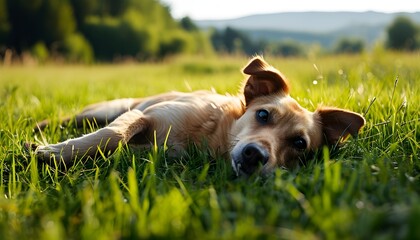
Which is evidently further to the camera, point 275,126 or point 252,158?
point 275,126

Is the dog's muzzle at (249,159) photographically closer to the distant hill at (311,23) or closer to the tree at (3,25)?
the tree at (3,25)

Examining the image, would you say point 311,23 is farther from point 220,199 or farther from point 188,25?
point 220,199

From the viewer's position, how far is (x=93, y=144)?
3.12 metres

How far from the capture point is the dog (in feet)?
9.93

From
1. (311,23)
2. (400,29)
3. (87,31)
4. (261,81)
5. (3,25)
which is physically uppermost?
(261,81)

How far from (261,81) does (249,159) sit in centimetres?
111

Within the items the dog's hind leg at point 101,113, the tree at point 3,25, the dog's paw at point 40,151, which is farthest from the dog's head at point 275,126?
the tree at point 3,25

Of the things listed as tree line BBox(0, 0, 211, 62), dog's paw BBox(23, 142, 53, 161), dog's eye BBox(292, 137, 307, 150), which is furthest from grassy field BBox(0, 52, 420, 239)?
tree line BBox(0, 0, 211, 62)

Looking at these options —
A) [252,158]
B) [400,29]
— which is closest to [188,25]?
[400,29]

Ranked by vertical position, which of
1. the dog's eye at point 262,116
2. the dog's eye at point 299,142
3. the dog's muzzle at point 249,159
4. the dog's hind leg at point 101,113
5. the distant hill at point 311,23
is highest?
the dog's eye at point 262,116

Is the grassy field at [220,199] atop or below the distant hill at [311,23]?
atop

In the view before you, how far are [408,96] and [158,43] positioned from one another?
166 ft

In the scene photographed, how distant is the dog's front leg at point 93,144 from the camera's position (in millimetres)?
2975

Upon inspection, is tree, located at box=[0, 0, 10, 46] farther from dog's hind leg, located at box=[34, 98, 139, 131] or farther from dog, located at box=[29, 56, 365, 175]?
dog, located at box=[29, 56, 365, 175]
